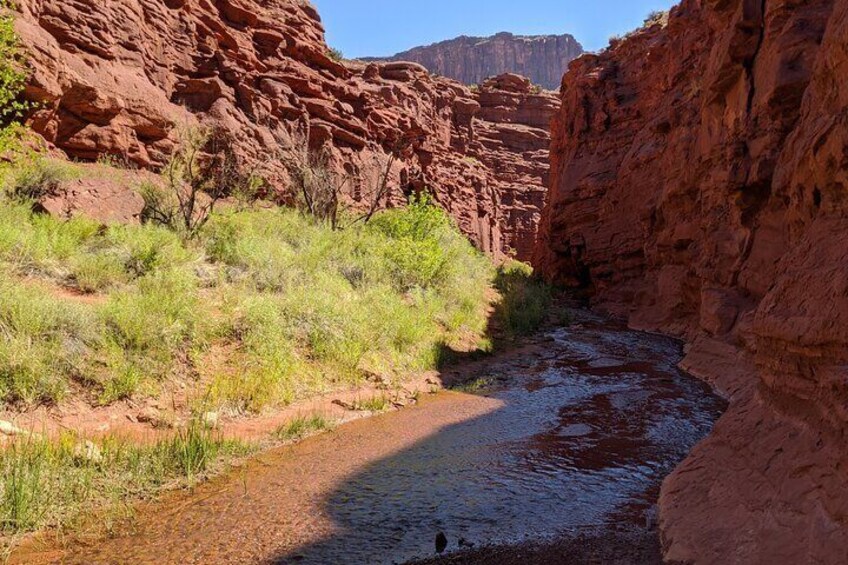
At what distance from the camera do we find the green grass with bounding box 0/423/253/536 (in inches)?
155

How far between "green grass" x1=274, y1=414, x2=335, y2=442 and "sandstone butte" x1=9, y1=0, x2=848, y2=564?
4.43 metres

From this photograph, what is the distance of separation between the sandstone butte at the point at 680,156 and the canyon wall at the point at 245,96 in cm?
9

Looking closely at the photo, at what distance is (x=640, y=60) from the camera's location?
23344 millimetres

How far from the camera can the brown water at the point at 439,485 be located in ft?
12.6

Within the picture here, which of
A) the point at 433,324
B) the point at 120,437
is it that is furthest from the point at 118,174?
the point at 120,437

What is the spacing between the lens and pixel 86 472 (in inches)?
177

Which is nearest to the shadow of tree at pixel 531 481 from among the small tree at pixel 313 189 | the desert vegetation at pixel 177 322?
the desert vegetation at pixel 177 322

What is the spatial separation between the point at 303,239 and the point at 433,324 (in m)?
4.75

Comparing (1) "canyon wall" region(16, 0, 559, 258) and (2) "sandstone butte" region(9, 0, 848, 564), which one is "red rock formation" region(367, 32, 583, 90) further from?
(2) "sandstone butte" region(9, 0, 848, 564)

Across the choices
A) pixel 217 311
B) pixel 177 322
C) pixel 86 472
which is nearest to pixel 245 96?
pixel 217 311

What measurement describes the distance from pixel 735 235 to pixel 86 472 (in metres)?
12.3

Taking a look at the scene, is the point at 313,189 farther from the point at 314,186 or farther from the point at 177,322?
the point at 177,322

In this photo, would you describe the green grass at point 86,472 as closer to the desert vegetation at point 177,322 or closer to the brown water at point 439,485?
the desert vegetation at point 177,322

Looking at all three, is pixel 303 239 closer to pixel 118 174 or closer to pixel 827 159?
pixel 118 174
